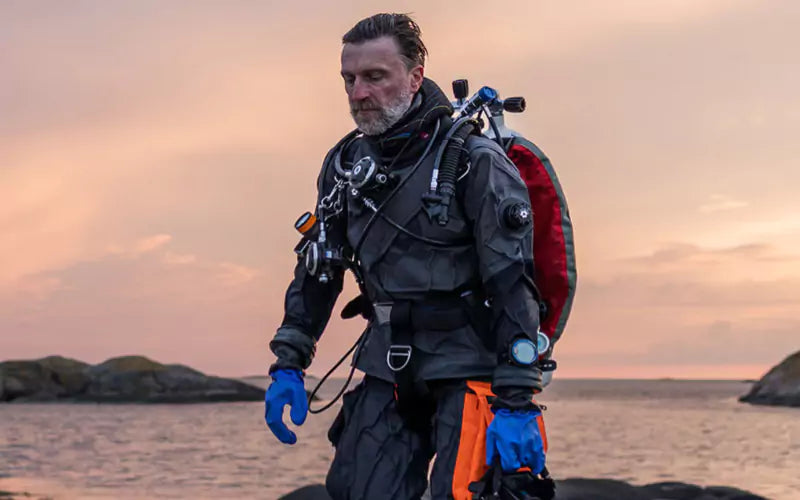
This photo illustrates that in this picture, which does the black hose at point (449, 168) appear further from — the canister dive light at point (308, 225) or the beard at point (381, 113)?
the canister dive light at point (308, 225)

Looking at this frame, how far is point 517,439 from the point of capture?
461 cm

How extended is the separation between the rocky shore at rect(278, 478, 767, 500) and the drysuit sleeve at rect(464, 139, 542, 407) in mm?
7687

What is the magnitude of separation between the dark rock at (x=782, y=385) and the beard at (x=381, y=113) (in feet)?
240

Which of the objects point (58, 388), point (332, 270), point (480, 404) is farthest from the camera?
point (58, 388)

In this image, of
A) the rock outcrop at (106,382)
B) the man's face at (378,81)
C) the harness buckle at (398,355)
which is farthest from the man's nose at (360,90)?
the rock outcrop at (106,382)

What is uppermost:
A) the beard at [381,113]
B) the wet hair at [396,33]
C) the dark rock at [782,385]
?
the dark rock at [782,385]

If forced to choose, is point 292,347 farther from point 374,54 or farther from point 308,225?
point 374,54

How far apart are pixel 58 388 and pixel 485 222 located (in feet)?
240

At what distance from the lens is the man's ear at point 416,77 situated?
5250 mm

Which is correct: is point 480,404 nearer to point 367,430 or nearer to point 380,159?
point 367,430

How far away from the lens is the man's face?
5.14 meters

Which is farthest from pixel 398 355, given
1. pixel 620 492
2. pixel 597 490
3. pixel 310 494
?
pixel 620 492

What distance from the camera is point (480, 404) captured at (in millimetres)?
4824

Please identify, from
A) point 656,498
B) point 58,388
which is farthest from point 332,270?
point 58,388
